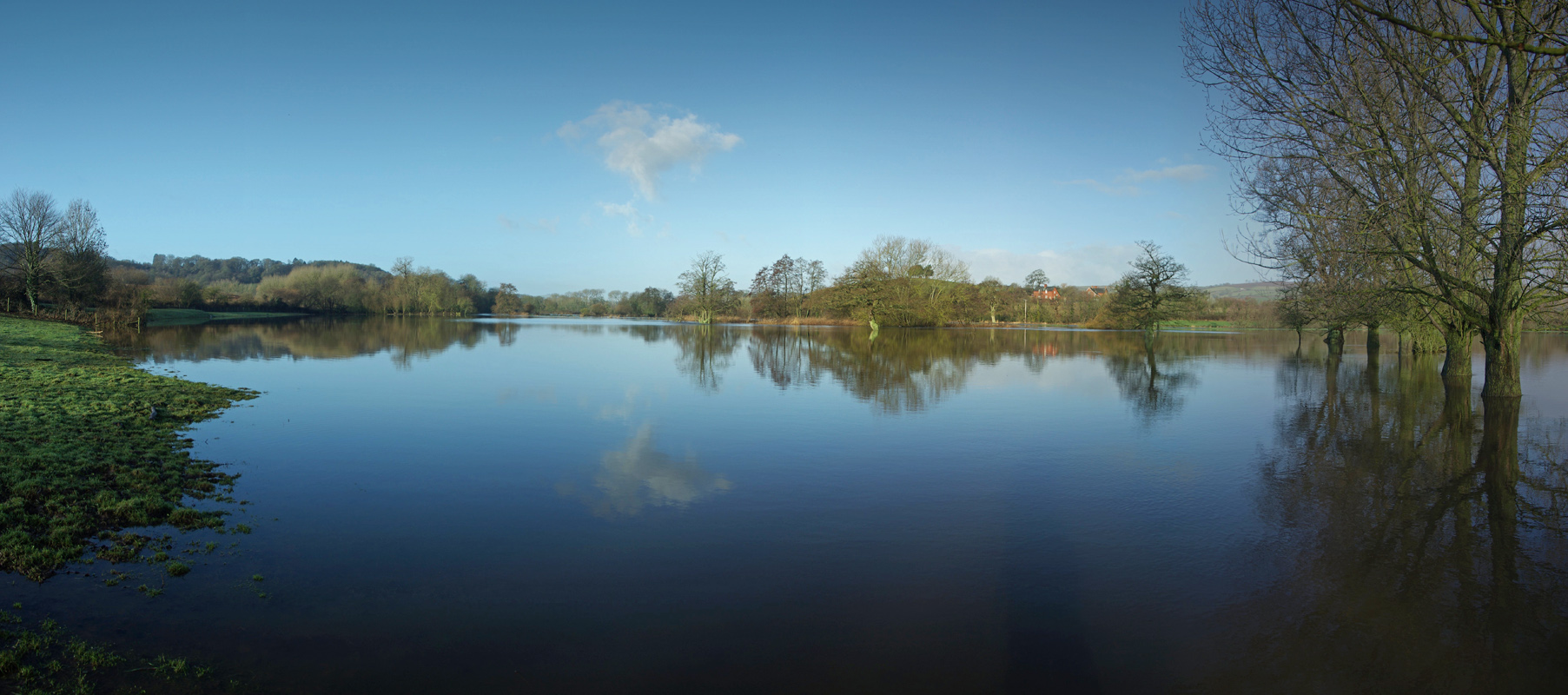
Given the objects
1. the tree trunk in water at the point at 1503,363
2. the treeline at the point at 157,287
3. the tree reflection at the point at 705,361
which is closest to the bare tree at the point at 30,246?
the treeline at the point at 157,287

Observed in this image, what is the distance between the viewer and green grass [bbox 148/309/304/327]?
39541 millimetres

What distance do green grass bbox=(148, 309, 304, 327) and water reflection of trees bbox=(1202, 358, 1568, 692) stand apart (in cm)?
4988

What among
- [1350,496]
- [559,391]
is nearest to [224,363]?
[559,391]

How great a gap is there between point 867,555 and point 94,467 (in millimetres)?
6807

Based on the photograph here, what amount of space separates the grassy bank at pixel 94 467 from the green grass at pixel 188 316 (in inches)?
1430

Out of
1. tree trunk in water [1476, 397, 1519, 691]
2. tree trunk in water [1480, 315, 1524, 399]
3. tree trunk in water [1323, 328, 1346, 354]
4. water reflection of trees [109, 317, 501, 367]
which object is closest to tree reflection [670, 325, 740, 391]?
water reflection of trees [109, 317, 501, 367]

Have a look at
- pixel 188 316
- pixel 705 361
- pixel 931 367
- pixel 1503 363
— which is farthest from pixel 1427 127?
pixel 188 316

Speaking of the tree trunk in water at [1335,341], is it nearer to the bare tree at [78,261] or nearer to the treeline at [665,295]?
the treeline at [665,295]

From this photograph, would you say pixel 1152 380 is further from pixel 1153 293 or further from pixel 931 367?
pixel 1153 293

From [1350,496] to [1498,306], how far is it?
844 centimetres

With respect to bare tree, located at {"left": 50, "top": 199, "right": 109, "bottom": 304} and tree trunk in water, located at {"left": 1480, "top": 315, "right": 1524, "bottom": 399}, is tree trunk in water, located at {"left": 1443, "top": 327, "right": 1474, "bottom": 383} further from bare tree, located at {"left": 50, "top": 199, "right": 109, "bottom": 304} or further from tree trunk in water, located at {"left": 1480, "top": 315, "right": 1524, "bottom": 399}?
bare tree, located at {"left": 50, "top": 199, "right": 109, "bottom": 304}

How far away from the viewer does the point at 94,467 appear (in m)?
5.85

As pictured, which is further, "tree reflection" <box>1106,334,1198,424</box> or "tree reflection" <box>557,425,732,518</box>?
"tree reflection" <box>1106,334,1198,424</box>

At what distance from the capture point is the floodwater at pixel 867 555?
3186 mm
